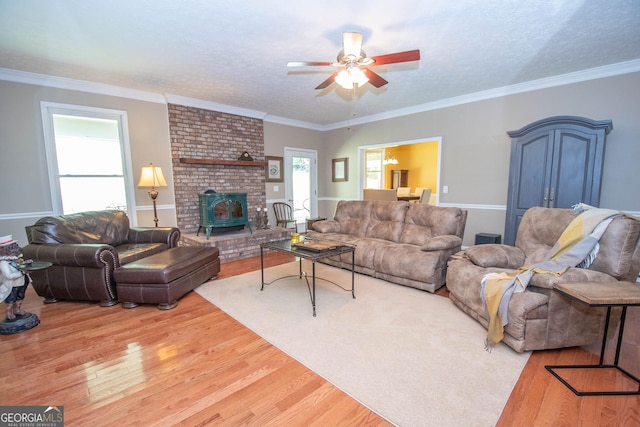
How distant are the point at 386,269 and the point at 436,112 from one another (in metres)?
3.30

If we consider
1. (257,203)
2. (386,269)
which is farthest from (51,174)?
(386,269)

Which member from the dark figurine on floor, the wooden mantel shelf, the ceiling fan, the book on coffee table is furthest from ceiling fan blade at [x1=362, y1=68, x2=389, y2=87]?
the dark figurine on floor

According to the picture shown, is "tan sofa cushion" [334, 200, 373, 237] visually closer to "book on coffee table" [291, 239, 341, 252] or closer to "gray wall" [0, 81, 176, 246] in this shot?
"book on coffee table" [291, 239, 341, 252]

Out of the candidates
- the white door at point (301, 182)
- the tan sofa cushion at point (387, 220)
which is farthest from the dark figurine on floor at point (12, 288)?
the white door at point (301, 182)

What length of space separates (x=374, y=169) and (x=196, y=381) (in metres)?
6.23

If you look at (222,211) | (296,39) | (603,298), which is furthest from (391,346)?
(222,211)

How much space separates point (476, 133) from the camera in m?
4.70

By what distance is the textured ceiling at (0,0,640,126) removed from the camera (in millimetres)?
2346

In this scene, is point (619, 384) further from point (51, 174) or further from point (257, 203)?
point (51, 174)

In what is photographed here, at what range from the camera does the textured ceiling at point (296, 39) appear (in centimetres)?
235

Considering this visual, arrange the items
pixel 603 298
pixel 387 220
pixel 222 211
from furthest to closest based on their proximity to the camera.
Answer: pixel 222 211, pixel 387 220, pixel 603 298

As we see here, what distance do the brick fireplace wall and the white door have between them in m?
0.76

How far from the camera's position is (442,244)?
3.23 metres

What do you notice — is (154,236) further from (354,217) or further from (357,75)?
(357,75)
